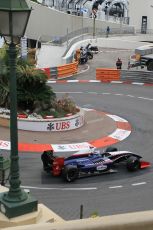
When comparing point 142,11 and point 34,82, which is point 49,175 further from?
point 142,11

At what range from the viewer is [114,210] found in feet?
41.5

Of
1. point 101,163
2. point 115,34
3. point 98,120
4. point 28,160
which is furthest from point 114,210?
point 115,34

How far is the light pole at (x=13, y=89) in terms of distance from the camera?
662 cm

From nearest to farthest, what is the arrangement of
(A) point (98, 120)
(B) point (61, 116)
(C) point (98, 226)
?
1. (C) point (98, 226)
2. (B) point (61, 116)
3. (A) point (98, 120)

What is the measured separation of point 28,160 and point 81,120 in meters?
5.56

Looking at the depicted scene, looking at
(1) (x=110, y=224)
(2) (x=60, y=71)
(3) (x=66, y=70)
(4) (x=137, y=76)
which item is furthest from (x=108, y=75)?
(1) (x=110, y=224)

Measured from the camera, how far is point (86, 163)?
14.9m

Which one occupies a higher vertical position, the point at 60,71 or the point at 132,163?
the point at 60,71

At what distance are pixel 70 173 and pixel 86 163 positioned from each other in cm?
80

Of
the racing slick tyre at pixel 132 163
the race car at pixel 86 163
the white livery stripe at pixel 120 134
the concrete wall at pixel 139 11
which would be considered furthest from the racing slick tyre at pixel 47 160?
the concrete wall at pixel 139 11

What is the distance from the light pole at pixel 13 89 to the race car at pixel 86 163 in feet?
23.3

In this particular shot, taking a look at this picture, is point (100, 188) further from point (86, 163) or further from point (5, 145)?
point (5, 145)

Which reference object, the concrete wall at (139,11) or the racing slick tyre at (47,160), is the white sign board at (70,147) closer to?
the racing slick tyre at (47,160)

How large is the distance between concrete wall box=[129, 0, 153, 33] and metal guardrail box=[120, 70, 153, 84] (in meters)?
39.6
